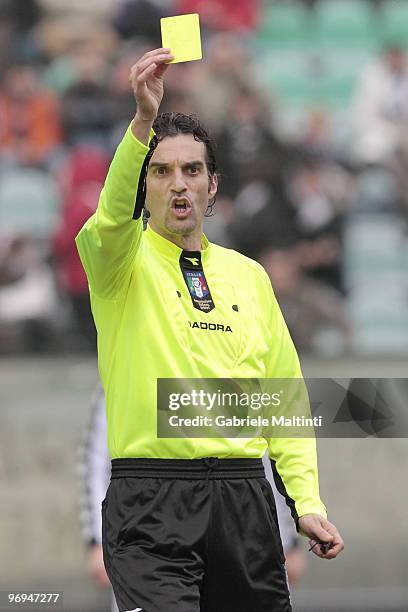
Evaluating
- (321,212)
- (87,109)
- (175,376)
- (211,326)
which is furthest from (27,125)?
(175,376)

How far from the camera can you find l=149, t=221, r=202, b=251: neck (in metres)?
4.12

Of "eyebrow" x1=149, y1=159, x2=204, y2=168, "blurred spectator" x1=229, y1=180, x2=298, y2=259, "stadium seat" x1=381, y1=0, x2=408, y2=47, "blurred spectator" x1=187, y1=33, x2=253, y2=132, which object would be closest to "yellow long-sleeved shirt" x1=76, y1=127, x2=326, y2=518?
"eyebrow" x1=149, y1=159, x2=204, y2=168

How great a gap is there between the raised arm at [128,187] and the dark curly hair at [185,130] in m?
0.49

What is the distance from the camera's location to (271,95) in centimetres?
1127

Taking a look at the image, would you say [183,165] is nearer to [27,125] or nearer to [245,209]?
[245,209]

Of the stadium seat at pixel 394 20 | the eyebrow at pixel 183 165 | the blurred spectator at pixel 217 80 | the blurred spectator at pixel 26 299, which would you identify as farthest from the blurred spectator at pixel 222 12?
the eyebrow at pixel 183 165

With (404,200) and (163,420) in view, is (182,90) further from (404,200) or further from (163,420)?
(163,420)

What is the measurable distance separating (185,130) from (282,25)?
8098 mm

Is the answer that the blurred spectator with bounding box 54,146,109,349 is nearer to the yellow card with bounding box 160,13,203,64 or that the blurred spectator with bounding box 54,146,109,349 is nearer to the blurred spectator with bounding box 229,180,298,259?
the blurred spectator with bounding box 229,180,298,259

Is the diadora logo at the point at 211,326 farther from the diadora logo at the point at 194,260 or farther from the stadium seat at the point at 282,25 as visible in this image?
the stadium seat at the point at 282,25

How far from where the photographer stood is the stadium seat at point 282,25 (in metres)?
12.0

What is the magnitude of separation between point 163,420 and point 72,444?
3.83m

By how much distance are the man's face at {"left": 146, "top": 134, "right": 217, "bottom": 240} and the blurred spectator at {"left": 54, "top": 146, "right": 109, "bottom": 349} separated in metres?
4.97

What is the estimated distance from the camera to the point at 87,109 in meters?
10.6
